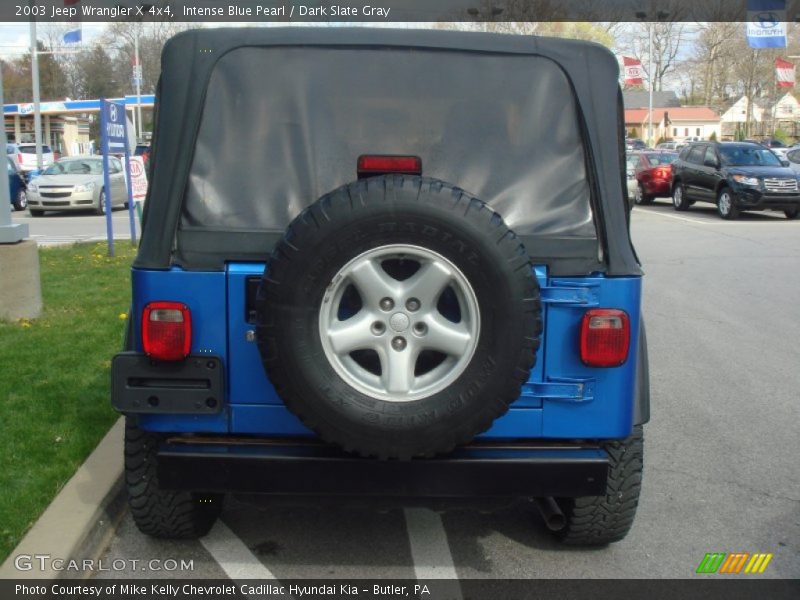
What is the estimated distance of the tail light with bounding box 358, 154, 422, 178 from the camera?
3482mm

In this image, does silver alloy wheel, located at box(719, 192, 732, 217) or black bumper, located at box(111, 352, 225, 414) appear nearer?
black bumper, located at box(111, 352, 225, 414)

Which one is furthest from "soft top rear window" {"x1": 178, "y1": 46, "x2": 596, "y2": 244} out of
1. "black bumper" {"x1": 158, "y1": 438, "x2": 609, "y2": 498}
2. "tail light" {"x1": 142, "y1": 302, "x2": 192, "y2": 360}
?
"black bumper" {"x1": 158, "y1": 438, "x2": 609, "y2": 498}

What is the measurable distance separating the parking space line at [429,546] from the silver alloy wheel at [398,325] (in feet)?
3.46

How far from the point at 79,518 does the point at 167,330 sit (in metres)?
1.19

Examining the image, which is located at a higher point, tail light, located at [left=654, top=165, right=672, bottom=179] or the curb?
tail light, located at [left=654, top=165, right=672, bottom=179]

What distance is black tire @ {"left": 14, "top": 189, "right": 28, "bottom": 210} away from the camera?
25453 millimetres

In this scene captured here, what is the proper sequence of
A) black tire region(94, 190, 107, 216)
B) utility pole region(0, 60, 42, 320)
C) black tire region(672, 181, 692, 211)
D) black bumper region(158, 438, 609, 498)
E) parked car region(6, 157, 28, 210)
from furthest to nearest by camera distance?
parked car region(6, 157, 28, 210)
black tire region(672, 181, 692, 211)
black tire region(94, 190, 107, 216)
utility pole region(0, 60, 42, 320)
black bumper region(158, 438, 609, 498)

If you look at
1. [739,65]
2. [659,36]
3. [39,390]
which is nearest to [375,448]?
[39,390]

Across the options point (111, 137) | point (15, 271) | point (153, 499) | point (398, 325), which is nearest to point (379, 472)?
point (398, 325)

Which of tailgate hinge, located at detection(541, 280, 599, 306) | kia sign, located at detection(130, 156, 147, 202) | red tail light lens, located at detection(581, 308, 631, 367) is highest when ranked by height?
kia sign, located at detection(130, 156, 147, 202)

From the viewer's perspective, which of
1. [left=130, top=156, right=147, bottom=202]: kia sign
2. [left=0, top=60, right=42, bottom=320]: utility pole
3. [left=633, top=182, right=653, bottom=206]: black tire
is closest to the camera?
[left=0, top=60, right=42, bottom=320]: utility pole

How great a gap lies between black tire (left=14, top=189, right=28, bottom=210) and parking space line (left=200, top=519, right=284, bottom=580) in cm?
2333

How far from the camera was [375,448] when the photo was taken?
3.19 metres

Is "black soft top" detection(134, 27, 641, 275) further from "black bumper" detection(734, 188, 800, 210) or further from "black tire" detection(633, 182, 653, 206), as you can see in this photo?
"black tire" detection(633, 182, 653, 206)
